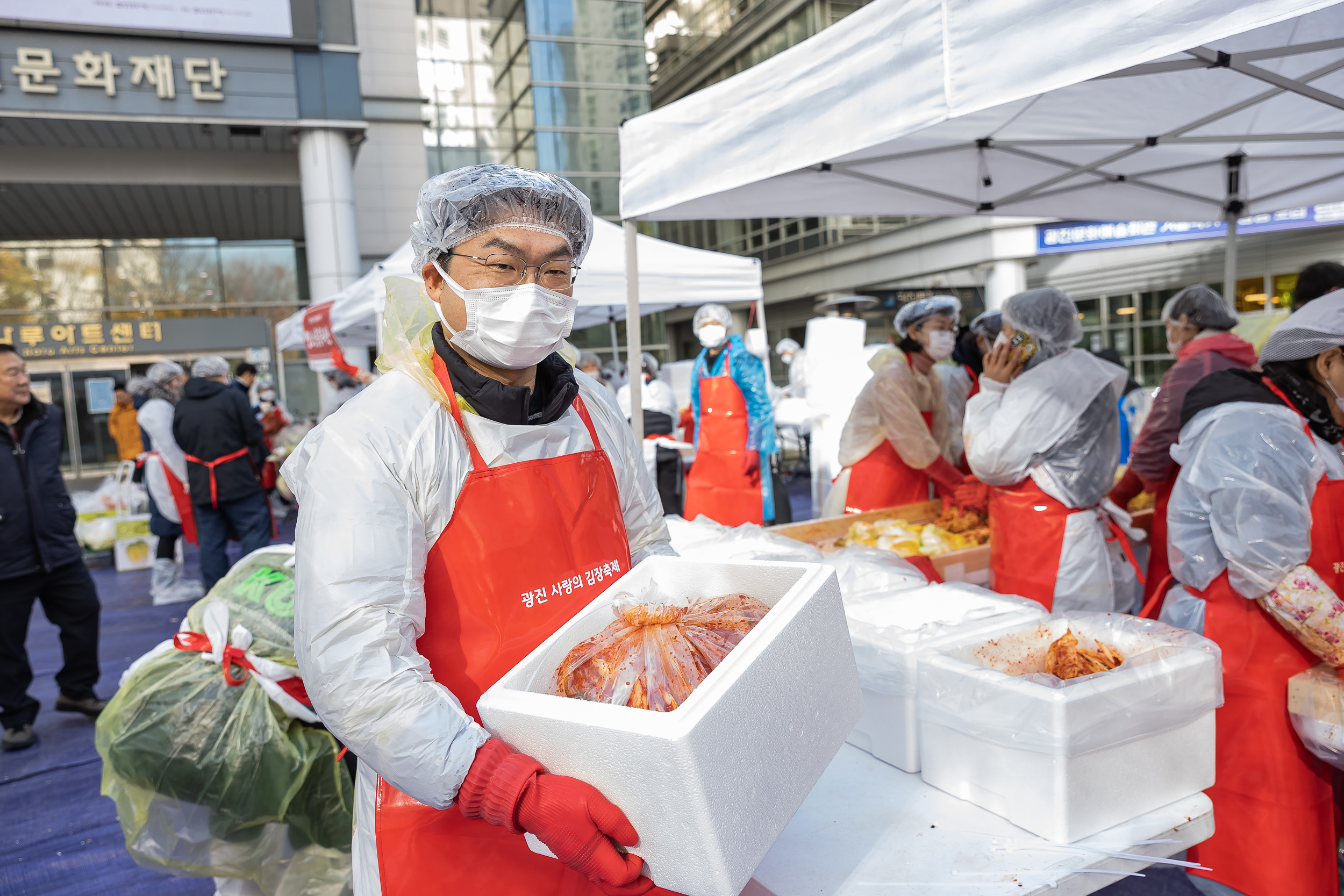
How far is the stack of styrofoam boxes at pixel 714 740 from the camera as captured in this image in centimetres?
96

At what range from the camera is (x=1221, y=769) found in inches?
83.9

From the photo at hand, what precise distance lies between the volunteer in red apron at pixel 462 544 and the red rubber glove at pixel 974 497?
108 inches

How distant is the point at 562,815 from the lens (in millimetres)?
1034

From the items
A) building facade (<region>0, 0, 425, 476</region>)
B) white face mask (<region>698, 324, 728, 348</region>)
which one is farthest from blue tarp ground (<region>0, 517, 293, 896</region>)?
building facade (<region>0, 0, 425, 476</region>)

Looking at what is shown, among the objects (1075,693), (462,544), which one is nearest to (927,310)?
(1075,693)

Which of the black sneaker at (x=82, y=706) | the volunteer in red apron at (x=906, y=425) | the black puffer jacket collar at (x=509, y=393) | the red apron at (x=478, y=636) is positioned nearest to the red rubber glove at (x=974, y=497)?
the volunteer in red apron at (x=906, y=425)

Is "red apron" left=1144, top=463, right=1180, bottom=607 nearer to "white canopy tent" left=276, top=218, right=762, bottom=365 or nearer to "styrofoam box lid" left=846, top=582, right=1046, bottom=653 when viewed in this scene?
"styrofoam box lid" left=846, top=582, right=1046, bottom=653

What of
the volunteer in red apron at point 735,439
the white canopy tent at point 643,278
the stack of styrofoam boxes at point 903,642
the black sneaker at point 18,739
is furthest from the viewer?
the white canopy tent at point 643,278

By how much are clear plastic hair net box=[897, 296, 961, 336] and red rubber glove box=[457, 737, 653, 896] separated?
368cm

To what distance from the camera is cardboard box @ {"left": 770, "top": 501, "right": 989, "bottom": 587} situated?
133 inches

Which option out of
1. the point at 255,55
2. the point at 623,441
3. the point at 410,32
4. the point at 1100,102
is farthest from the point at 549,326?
the point at 410,32

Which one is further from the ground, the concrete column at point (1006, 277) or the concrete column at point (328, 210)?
the concrete column at point (328, 210)

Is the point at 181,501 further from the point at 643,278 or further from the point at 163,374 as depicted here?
the point at 643,278

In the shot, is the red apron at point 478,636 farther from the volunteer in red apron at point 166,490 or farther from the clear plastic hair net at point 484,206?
the volunteer in red apron at point 166,490
